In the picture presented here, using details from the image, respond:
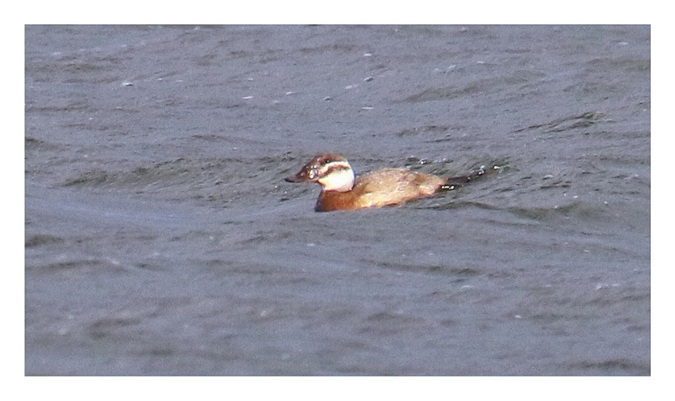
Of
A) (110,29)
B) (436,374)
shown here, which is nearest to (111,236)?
(436,374)

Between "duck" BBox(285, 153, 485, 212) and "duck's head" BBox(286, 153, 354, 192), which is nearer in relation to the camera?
"duck" BBox(285, 153, 485, 212)

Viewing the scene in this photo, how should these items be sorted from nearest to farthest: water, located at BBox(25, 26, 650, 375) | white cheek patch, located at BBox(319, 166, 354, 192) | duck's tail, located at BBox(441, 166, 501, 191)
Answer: water, located at BBox(25, 26, 650, 375) → white cheek patch, located at BBox(319, 166, 354, 192) → duck's tail, located at BBox(441, 166, 501, 191)

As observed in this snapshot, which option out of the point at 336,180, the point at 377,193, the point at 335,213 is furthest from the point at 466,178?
the point at 335,213

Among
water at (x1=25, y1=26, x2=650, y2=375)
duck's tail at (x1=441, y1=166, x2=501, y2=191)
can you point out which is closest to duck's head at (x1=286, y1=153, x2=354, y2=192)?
water at (x1=25, y1=26, x2=650, y2=375)

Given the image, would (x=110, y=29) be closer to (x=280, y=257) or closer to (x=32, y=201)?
(x=32, y=201)

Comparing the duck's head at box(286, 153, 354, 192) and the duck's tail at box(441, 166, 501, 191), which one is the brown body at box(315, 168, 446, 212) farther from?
the duck's tail at box(441, 166, 501, 191)

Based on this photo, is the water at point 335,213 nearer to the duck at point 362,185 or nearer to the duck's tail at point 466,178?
the duck's tail at point 466,178

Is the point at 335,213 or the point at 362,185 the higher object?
the point at 362,185

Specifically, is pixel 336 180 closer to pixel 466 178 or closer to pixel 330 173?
pixel 330 173
